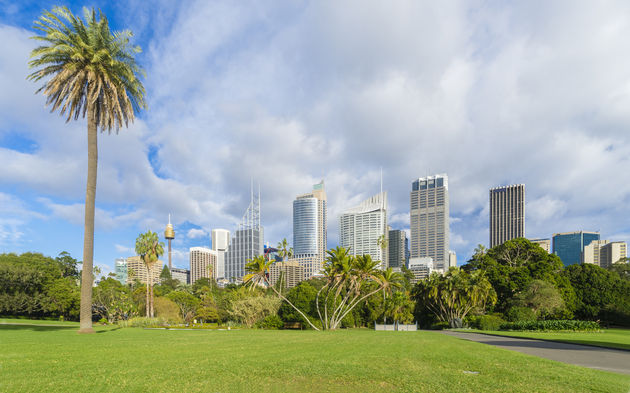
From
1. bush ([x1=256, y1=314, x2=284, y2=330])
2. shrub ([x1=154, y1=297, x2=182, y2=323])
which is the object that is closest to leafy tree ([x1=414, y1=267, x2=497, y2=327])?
bush ([x1=256, y1=314, x2=284, y2=330])

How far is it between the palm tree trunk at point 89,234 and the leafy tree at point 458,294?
124ft

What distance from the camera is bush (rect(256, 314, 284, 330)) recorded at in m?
44.2

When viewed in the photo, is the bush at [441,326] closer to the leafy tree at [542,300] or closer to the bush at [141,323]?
the leafy tree at [542,300]

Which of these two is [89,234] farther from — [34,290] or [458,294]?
[458,294]

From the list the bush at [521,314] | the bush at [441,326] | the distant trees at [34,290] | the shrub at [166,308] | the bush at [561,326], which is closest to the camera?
the bush at [561,326]

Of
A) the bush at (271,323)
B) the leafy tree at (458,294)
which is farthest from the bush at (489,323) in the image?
the bush at (271,323)

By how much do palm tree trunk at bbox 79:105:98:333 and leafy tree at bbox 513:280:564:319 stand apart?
141ft

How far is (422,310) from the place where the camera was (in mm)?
53625

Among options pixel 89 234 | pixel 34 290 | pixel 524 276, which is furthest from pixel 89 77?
pixel 524 276

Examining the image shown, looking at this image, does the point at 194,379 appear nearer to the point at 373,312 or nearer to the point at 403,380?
the point at 403,380

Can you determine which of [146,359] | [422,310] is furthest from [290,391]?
[422,310]

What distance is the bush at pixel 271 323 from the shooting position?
44219 millimetres

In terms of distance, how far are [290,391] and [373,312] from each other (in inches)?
A: 1760

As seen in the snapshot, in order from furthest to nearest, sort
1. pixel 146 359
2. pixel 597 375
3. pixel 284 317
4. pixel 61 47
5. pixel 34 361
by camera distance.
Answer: pixel 284 317
pixel 61 47
pixel 146 359
pixel 34 361
pixel 597 375
